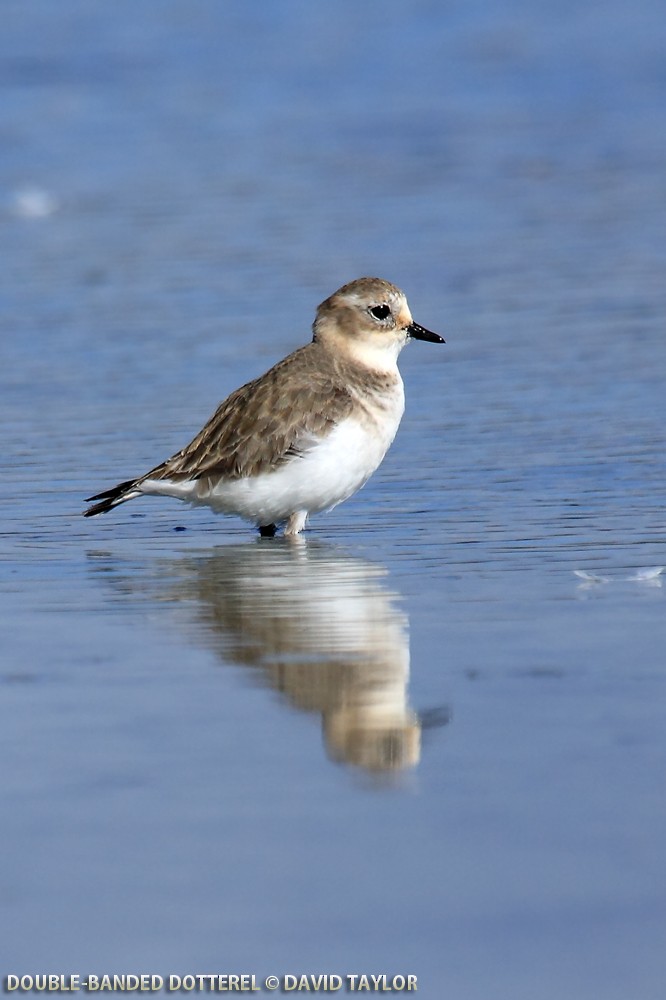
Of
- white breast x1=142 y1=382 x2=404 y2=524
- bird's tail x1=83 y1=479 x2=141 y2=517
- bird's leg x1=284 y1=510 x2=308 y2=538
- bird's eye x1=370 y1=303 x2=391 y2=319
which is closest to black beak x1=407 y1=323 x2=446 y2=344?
bird's eye x1=370 y1=303 x2=391 y2=319

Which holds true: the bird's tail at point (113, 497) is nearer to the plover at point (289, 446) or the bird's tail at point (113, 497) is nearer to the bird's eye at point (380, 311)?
the plover at point (289, 446)

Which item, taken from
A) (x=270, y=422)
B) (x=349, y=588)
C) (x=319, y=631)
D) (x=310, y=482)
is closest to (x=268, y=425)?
(x=270, y=422)

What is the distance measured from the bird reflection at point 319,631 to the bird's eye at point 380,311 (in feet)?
3.99

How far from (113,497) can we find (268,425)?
0.67m

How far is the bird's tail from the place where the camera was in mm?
7457

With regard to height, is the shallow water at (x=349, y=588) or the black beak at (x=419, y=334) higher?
the black beak at (x=419, y=334)

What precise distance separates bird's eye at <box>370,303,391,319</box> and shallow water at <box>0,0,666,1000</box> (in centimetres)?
68

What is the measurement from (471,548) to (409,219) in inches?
302

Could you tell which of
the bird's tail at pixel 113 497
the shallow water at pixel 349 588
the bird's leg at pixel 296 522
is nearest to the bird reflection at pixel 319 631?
the shallow water at pixel 349 588

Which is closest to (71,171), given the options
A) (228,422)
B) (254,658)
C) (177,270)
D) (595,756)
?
(177,270)

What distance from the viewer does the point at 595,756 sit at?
14.5ft

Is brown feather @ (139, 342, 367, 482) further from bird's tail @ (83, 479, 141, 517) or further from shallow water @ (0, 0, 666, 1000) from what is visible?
shallow water @ (0, 0, 666, 1000)

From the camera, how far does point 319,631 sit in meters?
5.69

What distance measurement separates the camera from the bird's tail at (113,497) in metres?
7.46
